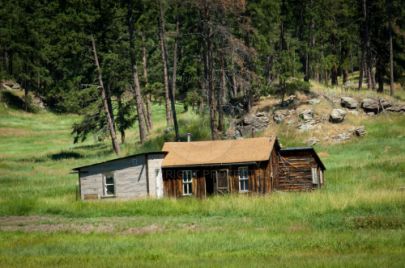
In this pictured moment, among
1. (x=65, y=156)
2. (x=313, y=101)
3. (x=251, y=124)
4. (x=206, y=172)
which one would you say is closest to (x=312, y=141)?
(x=313, y=101)

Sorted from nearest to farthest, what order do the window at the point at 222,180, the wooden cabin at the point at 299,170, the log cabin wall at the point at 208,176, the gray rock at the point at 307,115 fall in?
the log cabin wall at the point at 208,176 < the window at the point at 222,180 < the wooden cabin at the point at 299,170 < the gray rock at the point at 307,115

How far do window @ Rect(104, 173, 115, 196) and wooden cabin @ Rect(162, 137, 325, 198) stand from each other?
3297mm

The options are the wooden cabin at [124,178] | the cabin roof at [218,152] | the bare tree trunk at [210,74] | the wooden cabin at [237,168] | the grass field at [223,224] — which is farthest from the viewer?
the bare tree trunk at [210,74]

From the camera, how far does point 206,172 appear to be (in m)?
43.3

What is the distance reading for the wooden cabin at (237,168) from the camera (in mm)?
42312

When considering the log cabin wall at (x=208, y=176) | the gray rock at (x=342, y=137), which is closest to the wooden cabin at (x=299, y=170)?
the log cabin wall at (x=208, y=176)

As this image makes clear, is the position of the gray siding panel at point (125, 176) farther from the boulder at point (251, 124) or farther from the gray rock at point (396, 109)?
the gray rock at point (396, 109)

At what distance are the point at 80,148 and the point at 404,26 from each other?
35.9m

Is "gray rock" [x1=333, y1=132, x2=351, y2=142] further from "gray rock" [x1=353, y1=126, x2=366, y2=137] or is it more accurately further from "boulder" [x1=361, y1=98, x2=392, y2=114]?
"boulder" [x1=361, y1=98, x2=392, y2=114]

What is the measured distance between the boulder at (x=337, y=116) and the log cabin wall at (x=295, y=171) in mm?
16919

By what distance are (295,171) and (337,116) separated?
57.5 feet

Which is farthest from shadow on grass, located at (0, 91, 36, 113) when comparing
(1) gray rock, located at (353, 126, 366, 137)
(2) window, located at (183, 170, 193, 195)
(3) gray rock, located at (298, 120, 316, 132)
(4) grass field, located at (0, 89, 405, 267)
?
(2) window, located at (183, 170, 193, 195)

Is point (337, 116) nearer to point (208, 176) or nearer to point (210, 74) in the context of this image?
point (210, 74)

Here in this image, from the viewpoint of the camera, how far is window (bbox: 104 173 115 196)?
1741 inches
